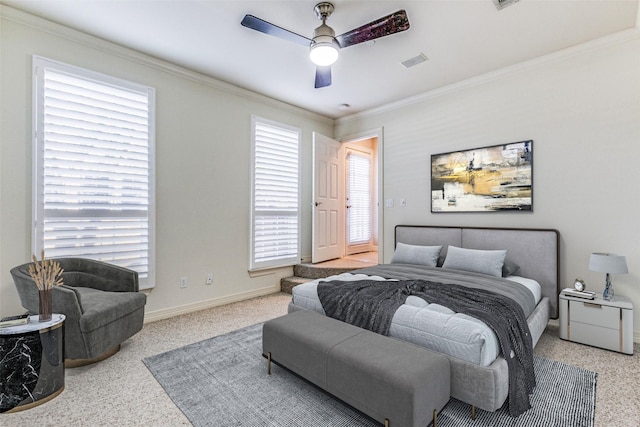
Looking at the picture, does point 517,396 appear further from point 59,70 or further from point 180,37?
point 59,70

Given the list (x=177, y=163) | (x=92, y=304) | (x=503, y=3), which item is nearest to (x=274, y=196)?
(x=177, y=163)

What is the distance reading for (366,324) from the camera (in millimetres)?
2273

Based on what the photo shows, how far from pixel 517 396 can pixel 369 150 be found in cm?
557

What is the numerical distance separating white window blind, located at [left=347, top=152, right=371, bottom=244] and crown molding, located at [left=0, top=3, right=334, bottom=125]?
7.16 feet

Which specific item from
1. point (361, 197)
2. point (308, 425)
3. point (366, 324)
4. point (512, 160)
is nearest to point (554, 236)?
point (512, 160)

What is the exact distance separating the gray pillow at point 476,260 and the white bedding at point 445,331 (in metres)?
1.35

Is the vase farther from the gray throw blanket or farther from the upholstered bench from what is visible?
the gray throw blanket

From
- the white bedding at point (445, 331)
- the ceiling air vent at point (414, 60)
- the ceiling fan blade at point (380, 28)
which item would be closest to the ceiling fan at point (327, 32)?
the ceiling fan blade at point (380, 28)

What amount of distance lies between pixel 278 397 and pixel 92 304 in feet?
5.53

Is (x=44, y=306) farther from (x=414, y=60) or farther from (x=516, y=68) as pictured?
(x=516, y=68)

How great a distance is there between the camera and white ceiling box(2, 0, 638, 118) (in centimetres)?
258

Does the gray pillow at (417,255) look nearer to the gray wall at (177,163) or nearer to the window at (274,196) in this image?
the window at (274,196)

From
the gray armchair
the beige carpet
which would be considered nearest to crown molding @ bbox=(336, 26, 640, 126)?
the beige carpet

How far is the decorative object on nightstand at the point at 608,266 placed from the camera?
2.70 meters
